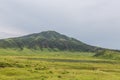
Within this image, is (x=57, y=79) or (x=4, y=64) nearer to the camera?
(x=57, y=79)

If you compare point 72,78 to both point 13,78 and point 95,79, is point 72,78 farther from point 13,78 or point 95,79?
point 13,78

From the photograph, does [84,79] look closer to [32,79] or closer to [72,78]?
[72,78]

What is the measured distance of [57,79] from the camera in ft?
216

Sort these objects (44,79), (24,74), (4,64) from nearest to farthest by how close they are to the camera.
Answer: (44,79), (24,74), (4,64)

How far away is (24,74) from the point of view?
7731 cm

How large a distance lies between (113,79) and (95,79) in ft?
20.7

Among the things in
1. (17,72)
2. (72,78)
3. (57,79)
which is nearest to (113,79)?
(72,78)

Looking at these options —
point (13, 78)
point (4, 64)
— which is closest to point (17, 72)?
point (13, 78)

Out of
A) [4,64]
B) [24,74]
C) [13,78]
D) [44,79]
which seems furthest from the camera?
[4,64]

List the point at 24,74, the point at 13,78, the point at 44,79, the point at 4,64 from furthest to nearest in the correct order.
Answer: the point at 4,64 < the point at 24,74 < the point at 13,78 < the point at 44,79

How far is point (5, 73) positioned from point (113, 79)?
2789 centimetres

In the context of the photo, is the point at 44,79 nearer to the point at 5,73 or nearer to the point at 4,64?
the point at 5,73

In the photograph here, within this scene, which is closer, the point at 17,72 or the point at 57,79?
the point at 57,79

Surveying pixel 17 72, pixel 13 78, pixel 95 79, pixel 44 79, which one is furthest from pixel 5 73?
pixel 95 79
